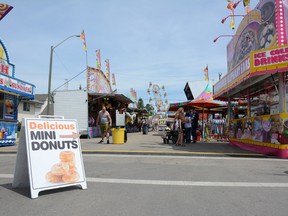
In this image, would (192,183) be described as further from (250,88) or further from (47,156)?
(250,88)

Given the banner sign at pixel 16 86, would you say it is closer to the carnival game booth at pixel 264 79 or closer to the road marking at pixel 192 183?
the road marking at pixel 192 183

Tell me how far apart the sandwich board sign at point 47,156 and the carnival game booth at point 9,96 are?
28.9 ft

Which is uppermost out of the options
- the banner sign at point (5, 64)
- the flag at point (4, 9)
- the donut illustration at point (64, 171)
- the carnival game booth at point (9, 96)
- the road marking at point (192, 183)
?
the flag at point (4, 9)

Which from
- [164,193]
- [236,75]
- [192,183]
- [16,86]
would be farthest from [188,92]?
[164,193]

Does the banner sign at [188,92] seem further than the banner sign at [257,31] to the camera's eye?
Yes

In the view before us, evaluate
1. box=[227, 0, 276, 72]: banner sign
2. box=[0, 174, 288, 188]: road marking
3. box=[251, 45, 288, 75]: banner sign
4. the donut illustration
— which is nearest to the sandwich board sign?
the donut illustration

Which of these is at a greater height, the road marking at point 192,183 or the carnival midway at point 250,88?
the carnival midway at point 250,88

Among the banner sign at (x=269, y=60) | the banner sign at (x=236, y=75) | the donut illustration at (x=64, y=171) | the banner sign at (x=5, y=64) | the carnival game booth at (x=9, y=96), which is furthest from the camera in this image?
the banner sign at (x=5, y=64)

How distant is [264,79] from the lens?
452 inches

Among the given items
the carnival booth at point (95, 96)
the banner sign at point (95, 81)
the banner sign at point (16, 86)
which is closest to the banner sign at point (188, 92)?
the carnival booth at point (95, 96)

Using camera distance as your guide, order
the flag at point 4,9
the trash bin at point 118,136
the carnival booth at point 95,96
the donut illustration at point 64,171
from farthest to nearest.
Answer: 1. the carnival booth at point 95,96
2. the flag at point 4,9
3. the trash bin at point 118,136
4. the donut illustration at point 64,171

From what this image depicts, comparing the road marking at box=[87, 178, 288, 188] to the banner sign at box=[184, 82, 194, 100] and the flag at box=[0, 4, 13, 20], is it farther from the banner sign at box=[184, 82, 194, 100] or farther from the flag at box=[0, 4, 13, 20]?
the banner sign at box=[184, 82, 194, 100]

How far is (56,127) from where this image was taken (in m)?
5.62

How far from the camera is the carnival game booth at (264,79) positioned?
31.2ft
